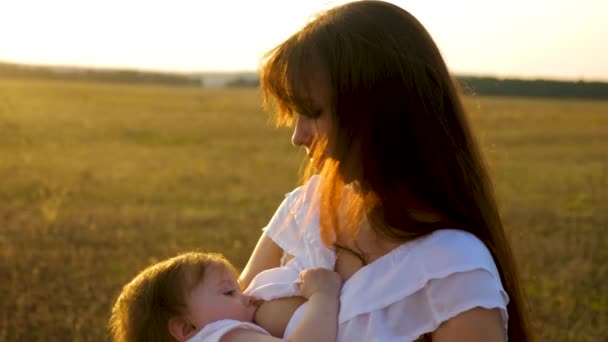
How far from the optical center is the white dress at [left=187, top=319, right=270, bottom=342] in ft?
7.18

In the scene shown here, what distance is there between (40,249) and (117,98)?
124ft

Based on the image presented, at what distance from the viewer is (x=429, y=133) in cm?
208

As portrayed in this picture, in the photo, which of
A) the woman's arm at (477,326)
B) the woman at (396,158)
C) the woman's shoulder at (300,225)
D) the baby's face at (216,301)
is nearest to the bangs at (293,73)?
the woman at (396,158)

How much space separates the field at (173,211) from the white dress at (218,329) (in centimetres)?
71

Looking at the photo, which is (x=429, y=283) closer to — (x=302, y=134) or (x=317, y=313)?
(x=317, y=313)

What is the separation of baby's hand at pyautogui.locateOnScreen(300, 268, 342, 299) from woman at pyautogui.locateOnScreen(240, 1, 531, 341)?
0.09 ft

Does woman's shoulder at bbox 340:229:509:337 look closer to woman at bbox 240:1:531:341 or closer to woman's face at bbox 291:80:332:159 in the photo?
woman at bbox 240:1:531:341

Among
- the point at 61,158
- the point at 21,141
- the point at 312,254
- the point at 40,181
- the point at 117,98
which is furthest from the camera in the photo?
the point at 117,98

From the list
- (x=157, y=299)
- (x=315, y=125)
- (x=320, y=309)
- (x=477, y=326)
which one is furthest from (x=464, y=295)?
(x=157, y=299)

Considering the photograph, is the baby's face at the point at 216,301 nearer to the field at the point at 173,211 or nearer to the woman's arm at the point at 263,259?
the woman's arm at the point at 263,259

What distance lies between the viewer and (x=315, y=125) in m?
2.16

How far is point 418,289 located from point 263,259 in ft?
2.08

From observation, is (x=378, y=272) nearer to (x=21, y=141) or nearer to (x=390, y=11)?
(x=390, y=11)

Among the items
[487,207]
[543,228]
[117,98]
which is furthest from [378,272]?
[117,98]
